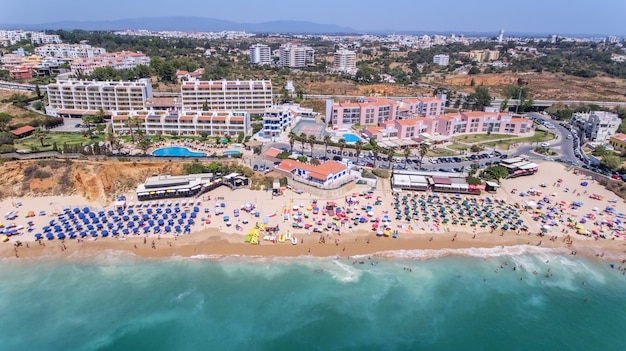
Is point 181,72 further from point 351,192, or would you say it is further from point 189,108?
point 351,192

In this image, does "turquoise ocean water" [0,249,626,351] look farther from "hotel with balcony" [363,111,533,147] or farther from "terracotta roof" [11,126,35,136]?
"terracotta roof" [11,126,35,136]

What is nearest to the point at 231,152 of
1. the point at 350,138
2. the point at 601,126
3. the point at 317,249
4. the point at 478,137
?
the point at 350,138

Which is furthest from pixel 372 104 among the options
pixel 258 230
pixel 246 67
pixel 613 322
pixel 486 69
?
pixel 486 69

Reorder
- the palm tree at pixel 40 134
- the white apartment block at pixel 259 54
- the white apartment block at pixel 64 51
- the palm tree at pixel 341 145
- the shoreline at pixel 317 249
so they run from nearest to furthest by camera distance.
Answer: the shoreline at pixel 317 249
the palm tree at pixel 341 145
the palm tree at pixel 40 134
the white apartment block at pixel 64 51
the white apartment block at pixel 259 54

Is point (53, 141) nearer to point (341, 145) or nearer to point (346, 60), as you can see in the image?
point (341, 145)

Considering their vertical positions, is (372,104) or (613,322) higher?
(372,104)

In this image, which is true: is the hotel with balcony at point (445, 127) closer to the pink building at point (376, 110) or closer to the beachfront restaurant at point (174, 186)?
the pink building at point (376, 110)

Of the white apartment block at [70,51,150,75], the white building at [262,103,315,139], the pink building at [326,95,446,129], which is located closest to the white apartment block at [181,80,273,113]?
the white building at [262,103,315,139]

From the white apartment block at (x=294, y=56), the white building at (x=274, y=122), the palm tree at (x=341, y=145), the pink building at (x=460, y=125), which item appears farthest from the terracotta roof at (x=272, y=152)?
the white apartment block at (x=294, y=56)
